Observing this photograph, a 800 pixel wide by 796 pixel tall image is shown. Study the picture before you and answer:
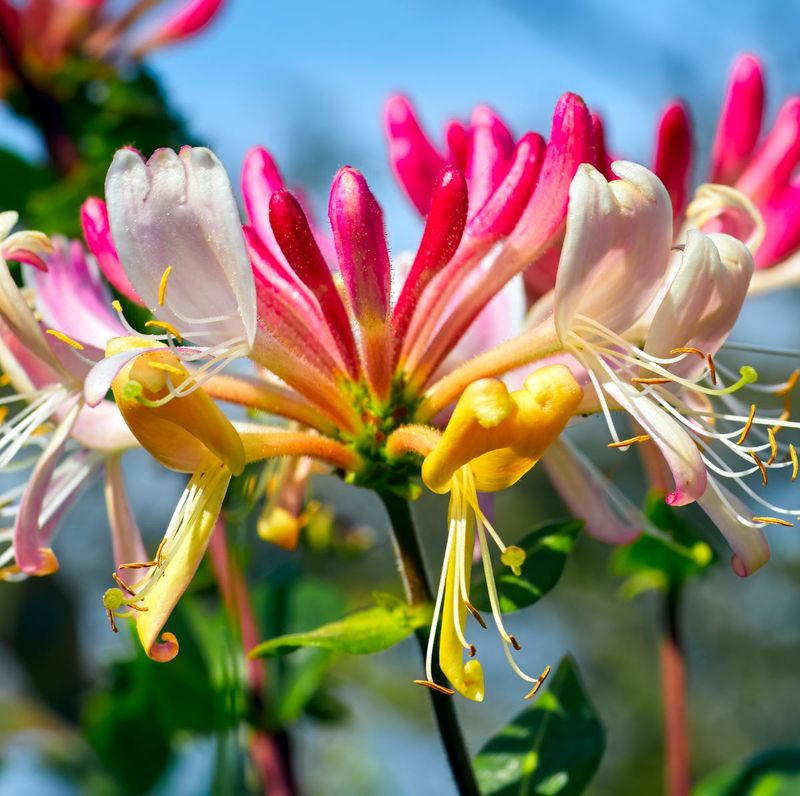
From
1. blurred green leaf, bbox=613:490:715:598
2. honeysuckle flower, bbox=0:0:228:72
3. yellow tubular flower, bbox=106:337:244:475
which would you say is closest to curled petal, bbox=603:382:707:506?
yellow tubular flower, bbox=106:337:244:475

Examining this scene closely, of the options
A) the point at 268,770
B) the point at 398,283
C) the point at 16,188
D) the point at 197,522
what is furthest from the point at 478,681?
the point at 16,188

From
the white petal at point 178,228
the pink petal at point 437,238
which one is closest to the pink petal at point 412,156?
the pink petal at point 437,238

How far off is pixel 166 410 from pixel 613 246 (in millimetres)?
291

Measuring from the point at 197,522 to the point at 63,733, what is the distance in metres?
1.07

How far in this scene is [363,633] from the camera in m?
0.74

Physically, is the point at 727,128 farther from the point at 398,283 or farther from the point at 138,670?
the point at 138,670

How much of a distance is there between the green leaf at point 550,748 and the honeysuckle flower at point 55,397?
330mm

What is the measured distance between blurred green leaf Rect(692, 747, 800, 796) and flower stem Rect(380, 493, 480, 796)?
339 mm

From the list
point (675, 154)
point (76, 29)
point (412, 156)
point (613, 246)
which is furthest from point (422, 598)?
point (76, 29)

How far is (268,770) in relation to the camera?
1.17m

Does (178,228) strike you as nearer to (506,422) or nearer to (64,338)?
(64,338)

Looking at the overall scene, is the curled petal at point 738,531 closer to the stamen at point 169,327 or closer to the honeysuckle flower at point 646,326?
the honeysuckle flower at point 646,326

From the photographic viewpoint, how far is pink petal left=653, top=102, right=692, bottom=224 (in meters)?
1.08

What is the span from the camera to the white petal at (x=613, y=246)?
651mm
